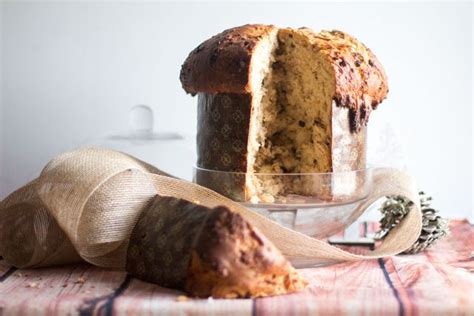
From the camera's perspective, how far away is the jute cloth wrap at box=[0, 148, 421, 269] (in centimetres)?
158

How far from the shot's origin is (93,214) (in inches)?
61.9

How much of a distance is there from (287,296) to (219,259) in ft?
0.46

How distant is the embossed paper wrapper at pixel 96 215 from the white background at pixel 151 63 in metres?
0.75

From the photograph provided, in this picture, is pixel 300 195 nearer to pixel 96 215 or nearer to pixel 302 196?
pixel 302 196

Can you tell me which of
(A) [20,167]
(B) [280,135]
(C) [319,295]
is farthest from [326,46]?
(A) [20,167]

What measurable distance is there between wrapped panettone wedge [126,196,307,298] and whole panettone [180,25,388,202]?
27 centimetres

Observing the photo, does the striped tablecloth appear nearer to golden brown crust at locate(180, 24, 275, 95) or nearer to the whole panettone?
the whole panettone

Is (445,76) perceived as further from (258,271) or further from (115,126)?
(258,271)

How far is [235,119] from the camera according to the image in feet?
5.62

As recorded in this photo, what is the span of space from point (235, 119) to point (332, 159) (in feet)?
0.73

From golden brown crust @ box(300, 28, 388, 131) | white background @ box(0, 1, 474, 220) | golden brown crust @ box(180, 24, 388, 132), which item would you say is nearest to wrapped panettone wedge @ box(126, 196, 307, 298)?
golden brown crust @ box(180, 24, 388, 132)

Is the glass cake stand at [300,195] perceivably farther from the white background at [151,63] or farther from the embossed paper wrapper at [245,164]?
the white background at [151,63]

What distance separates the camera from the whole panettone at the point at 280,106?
1.69 metres

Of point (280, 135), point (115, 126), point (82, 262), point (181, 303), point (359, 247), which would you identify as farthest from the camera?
point (115, 126)
